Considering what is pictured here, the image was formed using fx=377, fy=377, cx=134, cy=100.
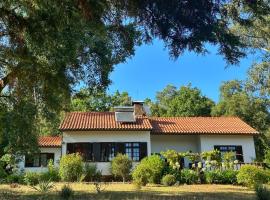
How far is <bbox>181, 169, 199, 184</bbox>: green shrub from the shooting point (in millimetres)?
23531

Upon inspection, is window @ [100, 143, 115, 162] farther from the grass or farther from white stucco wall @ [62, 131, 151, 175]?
the grass

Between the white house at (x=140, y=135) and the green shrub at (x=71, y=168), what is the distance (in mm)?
3808

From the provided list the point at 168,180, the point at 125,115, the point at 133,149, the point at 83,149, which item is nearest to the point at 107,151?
the point at 83,149

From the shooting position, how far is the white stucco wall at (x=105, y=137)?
2984 centimetres

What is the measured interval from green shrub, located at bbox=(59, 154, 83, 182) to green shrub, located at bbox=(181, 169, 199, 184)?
6934 mm

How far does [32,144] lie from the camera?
14.6 meters

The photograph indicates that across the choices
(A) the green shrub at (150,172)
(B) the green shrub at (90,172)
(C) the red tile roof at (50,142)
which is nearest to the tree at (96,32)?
(A) the green shrub at (150,172)

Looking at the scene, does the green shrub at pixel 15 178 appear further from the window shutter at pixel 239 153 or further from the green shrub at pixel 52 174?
the window shutter at pixel 239 153

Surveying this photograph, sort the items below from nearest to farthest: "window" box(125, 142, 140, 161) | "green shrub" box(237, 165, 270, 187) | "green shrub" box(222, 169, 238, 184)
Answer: "green shrub" box(237, 165, 270, 187)
"green shrub" box(222, 169, 238, 184)
"window" box(125, 142, 140, 161)

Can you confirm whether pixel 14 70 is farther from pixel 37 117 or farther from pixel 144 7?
pixel 144 7

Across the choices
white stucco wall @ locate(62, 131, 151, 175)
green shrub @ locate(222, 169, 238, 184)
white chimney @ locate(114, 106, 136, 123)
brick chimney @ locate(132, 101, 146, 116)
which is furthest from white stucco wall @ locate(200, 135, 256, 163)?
green shrub @ locate(222, 169, 238, 184)

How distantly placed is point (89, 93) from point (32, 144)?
3277mm

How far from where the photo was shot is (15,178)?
85.3 feet

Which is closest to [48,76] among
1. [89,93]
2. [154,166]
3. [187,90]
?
[89,93]
